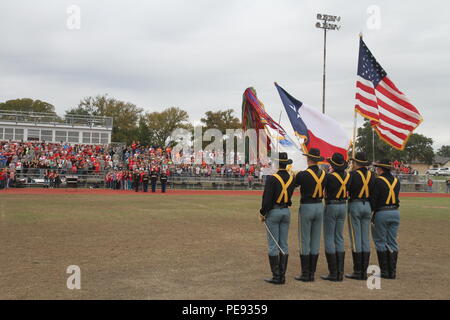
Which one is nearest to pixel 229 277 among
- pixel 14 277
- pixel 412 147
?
pixel 14 277

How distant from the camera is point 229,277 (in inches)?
283

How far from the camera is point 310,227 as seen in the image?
7.38 metres

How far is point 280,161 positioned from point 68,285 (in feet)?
12.3

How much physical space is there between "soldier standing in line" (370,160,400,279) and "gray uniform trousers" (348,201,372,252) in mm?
150

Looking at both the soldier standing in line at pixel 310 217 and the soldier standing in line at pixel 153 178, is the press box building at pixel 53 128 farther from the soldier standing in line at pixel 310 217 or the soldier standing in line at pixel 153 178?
the soldier standing in line at pixel 310 217

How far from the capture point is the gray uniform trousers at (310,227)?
732 cm

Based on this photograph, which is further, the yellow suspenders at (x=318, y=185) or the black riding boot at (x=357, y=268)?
the black riding boot at (x=357, y=268)

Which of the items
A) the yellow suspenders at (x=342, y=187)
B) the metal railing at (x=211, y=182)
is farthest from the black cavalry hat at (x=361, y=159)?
the metal railing at (x=211, y=182)

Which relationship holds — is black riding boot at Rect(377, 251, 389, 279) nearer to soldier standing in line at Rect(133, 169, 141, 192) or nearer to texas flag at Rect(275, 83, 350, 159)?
texas flag at Rect(275, 83, 350, 159)

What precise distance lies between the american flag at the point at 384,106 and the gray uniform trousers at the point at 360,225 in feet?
10.0

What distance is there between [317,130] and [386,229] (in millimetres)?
5035

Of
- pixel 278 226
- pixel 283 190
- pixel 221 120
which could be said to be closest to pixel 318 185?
pixel 283 190
